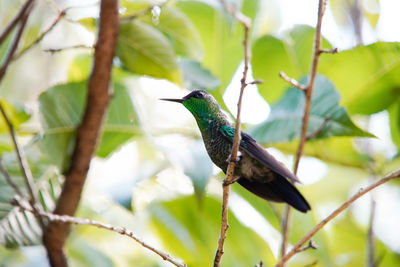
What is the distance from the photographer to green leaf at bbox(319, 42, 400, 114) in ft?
9.67

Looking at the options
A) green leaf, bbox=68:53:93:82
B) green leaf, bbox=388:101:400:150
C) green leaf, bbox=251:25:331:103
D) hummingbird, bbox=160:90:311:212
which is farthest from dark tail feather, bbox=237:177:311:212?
green leaf, bbox=68:53:93:82

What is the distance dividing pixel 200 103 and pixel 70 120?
768mm

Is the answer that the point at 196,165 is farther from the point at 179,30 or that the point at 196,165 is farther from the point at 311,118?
the point at 179,30

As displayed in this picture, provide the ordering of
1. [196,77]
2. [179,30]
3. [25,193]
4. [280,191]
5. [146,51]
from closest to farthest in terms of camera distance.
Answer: [280,191] → [25,193] → [146,51] → [196,77] → [179,30]

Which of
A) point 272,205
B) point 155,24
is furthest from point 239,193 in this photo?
point 155,24

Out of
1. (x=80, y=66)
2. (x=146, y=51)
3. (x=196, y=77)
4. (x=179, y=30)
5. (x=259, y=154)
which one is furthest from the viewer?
(x=80, y=66)

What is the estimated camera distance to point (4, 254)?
10.9 feet

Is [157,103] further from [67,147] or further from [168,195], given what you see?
[67,147]

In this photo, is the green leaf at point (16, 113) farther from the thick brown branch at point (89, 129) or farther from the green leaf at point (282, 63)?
the green leaf at point (282, 63)

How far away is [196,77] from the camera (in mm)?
2873

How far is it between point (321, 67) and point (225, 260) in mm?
1354

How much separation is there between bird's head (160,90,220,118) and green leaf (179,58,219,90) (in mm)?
353

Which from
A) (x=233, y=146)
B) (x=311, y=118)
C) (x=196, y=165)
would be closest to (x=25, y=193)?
(x=196, y=165)

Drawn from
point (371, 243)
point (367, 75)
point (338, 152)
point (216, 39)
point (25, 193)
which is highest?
point (216, 39)
